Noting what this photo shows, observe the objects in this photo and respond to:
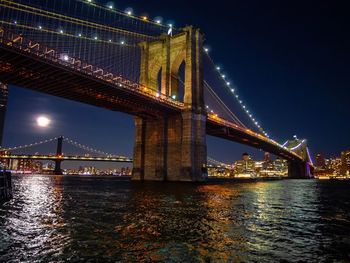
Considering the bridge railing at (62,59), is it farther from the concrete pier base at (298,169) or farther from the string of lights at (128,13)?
the concrete pier base at (298,169)

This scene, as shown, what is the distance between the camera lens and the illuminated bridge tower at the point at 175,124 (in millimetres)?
46406

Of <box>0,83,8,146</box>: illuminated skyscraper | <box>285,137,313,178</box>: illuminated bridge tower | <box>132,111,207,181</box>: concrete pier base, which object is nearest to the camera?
<box>132,111,207,181</box>: concrete pier base

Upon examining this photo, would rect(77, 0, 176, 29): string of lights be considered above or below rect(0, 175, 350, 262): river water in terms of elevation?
above

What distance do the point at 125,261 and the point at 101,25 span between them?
133 feet

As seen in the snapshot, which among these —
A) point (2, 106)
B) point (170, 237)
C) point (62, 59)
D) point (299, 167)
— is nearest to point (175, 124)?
point (62, 59)

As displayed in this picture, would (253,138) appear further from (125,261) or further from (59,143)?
(59,143)

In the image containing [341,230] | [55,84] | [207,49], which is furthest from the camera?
[207,49]

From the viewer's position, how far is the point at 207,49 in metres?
59.5

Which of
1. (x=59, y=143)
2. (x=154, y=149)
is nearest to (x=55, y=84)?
(x=154, y=149)

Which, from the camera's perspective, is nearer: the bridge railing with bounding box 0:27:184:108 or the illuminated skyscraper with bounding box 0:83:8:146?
the bridge railing with bounding box 0:27:184:108

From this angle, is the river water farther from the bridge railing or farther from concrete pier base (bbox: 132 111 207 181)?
concrete pier base (bbox: 132 111 207 181)

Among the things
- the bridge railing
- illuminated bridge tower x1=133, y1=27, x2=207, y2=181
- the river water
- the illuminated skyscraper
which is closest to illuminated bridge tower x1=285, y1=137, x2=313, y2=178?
illuminated bridge tower x1=133, y1=27, x2=207, y2=181

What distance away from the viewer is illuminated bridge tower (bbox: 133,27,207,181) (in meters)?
46.4

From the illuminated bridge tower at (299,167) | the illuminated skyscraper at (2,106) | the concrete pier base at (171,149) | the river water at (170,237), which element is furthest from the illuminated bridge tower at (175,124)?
the illuminated bridge tower at (299,167)
